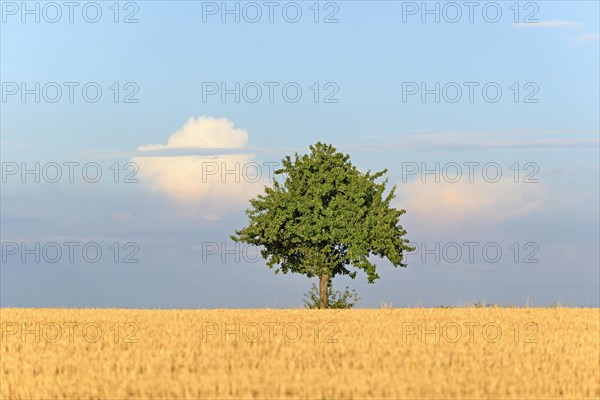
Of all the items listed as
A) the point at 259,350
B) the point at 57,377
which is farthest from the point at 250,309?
the point at 57,377

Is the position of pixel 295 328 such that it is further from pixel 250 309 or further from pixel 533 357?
pixel 250 309

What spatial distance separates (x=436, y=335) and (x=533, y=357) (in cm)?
432

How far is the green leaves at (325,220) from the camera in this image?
48.1m

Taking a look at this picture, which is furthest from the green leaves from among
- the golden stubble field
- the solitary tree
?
the golden stubble field

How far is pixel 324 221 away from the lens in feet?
158

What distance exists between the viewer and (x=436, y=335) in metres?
24.7

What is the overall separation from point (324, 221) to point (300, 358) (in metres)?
28.7

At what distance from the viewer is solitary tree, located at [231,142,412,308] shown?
48.1m
